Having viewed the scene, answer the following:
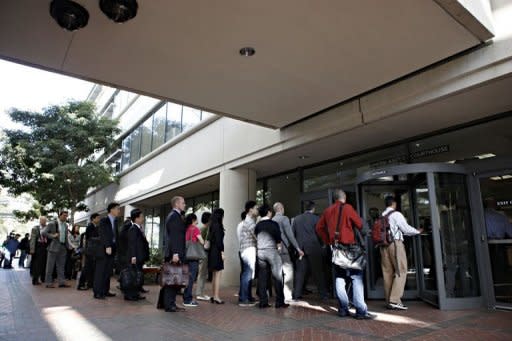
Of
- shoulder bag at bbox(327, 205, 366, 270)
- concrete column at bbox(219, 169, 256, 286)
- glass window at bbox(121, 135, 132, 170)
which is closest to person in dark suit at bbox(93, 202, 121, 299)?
concrete column at bbox(219, 169, 256, 286)

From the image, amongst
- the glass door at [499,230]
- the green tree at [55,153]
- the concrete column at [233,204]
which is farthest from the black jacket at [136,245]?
the green tree at [55,153]

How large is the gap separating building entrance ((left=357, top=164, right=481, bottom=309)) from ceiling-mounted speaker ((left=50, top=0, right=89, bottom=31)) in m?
5.49

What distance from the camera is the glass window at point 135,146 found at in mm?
19672

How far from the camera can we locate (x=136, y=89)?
22.7ft

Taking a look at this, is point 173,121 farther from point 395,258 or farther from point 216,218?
point 395,258

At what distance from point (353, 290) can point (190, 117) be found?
979 centimetres

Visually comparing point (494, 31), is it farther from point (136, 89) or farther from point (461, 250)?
point (136, 89)

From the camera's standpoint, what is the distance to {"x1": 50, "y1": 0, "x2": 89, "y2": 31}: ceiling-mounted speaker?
4.58 metres

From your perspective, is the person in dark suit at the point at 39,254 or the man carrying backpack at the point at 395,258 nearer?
the man carrying backpack at the point at 395,258

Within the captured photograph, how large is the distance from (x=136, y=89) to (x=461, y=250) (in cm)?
627

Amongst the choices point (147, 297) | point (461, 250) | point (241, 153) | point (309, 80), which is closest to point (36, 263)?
point (147, 297)

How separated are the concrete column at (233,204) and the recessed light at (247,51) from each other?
593cm

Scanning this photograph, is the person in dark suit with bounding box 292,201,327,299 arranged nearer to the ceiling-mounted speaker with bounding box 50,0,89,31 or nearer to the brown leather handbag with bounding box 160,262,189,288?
the brown leather handbag with bounding box 160,262,189,288

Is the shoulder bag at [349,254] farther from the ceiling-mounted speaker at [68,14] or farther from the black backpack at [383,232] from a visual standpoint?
the ceiling-mounted speaker at [68,14]
